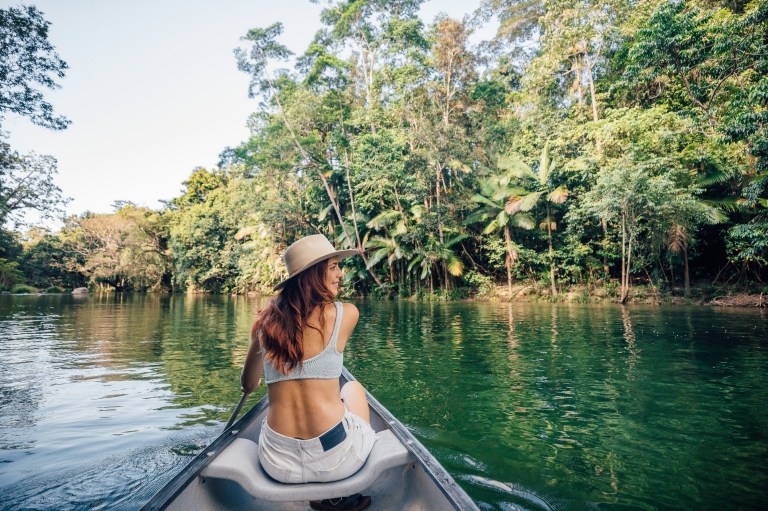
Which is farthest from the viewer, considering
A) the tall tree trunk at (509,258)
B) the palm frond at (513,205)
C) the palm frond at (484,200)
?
the palm frond at (484,200)

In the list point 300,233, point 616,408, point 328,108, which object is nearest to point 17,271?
point 300,233

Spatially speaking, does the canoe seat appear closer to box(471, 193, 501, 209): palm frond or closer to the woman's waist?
the woman's waist

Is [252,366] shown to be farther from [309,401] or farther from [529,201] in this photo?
[529,201]

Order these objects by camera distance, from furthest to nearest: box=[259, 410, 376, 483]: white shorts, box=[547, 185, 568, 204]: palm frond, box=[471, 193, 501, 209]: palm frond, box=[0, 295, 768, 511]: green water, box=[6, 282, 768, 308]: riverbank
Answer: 1. box=[471, 193, 501, 209]: palm frond
2. box=[547, 185, 568, 204]: palm frond
3. box=[6, 282, 768, 308]: riverbank
4. box=[0, 295, 768, 511]: green water
5. box=[259, 410, 376, 483]: white shorts

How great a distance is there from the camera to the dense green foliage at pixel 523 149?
13.0 metres

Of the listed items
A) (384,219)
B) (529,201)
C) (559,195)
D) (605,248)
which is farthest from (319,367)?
(384,219)

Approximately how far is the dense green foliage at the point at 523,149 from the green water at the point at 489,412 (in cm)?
628

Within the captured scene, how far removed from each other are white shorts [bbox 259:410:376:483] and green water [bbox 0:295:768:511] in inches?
44.4

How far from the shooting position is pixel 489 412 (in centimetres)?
427

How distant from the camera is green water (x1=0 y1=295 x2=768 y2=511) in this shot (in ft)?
9.21

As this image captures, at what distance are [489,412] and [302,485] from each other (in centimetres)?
281

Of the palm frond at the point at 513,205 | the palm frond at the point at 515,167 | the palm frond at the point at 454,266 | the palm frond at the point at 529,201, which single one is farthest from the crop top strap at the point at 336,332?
the palm frond at the point at 454,266

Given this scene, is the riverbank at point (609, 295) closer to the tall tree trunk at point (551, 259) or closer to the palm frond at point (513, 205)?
the tall tree trunk at point (551, 259)

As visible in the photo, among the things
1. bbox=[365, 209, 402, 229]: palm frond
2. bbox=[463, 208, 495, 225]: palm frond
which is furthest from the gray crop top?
bbox=[365, 209, 402, 229]: palm frond
